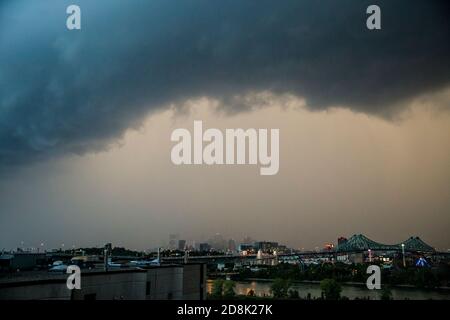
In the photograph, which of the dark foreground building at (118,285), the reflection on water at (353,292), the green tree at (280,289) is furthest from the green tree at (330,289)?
the dark foreground building at (118,285)

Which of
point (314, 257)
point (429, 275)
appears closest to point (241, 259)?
point (314, 257)

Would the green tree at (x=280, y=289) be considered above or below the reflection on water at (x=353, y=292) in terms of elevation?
above

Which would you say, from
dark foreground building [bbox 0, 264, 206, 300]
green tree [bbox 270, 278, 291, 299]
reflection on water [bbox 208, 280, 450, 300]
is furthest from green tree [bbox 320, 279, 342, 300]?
dark foreground building [bbox 0, 264, 206, 300]

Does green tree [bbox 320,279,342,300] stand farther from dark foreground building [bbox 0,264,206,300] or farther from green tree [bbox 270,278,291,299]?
dark foreground building [bbox 0,264,206,300]

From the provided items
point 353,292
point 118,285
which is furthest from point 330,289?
point 118,285

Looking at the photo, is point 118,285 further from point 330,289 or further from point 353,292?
point 353,292

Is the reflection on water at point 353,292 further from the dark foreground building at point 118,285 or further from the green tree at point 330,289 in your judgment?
the dark foreground building at point 118,285

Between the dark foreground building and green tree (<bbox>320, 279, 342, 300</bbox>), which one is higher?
the dark foreground building
